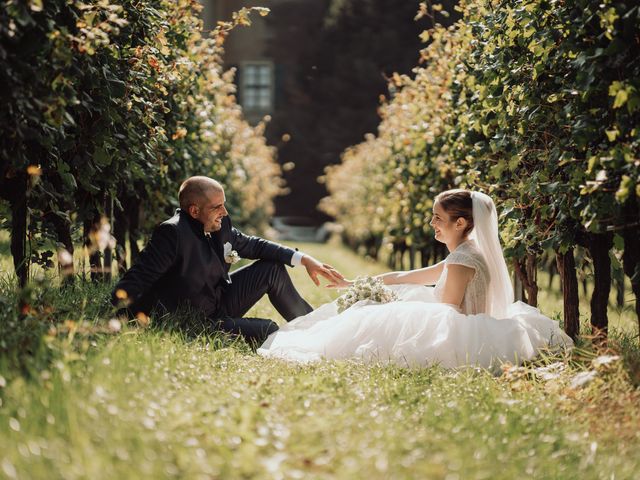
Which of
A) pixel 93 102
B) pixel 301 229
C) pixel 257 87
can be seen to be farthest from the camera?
pixel 257 87

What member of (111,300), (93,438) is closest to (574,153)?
(111,300)

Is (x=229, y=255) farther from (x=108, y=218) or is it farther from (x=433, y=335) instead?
(x=433, y=335)

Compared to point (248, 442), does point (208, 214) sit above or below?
above

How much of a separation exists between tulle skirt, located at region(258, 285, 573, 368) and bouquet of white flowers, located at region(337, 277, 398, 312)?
276mm

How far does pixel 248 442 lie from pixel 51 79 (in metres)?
2.18

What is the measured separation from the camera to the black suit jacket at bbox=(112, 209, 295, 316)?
507 centimetres

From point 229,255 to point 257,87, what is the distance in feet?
91.8

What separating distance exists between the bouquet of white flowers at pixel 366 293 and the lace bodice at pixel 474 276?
23.1 inches

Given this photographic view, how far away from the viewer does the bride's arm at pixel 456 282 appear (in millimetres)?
4984

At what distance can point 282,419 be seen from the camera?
128 inches

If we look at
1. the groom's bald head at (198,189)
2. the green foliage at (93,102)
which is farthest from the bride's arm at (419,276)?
the green foliage at (93,102)

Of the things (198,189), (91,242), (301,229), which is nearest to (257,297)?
(198,189)

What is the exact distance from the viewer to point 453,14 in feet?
51.1

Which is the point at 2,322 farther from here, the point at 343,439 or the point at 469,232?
the point at 469,232
